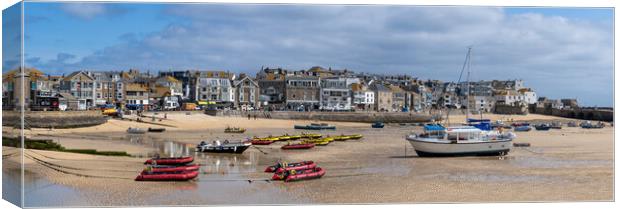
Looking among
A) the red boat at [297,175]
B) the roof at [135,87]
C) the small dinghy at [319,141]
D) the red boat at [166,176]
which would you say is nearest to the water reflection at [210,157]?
the red boat at [166,176]

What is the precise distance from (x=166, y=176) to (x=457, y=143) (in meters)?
15.2

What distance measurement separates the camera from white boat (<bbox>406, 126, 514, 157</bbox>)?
33.8 metres

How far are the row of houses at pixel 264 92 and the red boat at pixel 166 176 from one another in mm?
37103

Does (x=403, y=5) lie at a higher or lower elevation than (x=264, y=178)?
higher

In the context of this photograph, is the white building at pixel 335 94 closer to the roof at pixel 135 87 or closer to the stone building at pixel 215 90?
the stone building at pixel 215 90

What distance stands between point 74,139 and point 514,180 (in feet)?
84.9

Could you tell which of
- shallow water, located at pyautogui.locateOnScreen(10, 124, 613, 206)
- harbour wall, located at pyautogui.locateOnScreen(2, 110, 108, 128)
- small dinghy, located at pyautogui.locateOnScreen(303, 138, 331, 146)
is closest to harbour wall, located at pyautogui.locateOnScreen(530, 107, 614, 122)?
shallow water, located at pyautogui.locateOnScreen(10, 124, 613, 206)

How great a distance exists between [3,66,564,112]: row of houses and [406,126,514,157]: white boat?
3500 centimetres

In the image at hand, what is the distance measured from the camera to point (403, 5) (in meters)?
19.9

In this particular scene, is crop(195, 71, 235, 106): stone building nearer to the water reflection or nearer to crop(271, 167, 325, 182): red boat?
the water reflection

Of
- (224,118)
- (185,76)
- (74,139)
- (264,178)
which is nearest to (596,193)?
(264,178)

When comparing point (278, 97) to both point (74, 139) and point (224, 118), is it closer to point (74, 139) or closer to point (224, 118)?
point (224, 118)

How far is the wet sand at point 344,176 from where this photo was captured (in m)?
21.5

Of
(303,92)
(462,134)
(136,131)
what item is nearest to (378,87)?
(303,92)
